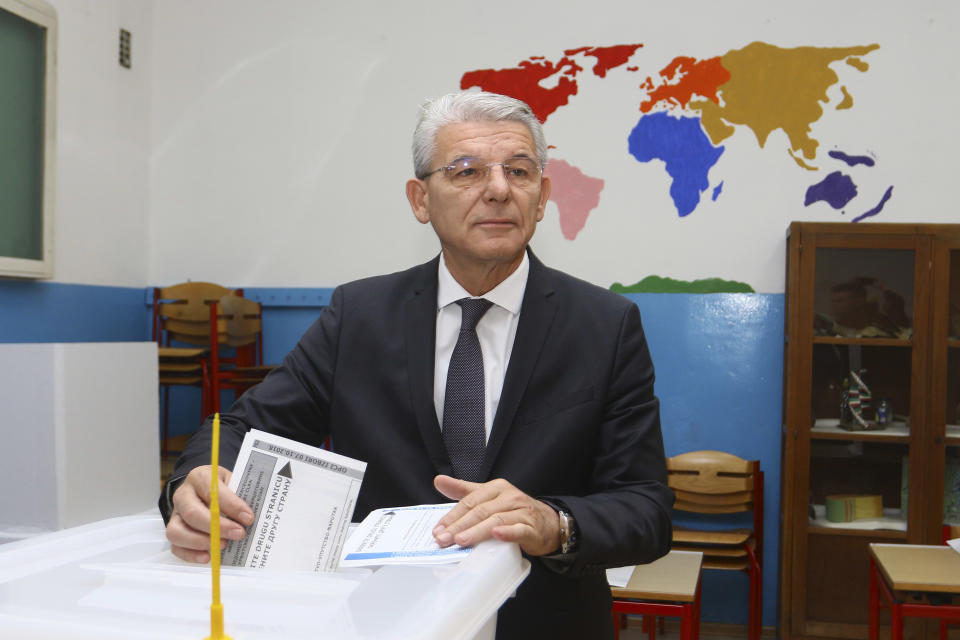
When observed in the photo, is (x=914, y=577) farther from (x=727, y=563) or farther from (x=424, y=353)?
(x=424, y=353)

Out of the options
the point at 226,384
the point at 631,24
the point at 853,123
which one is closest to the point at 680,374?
the point at 853,123

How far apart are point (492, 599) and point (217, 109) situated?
430 centimetres

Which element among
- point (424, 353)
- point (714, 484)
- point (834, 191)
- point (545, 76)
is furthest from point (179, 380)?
point (834, 191)

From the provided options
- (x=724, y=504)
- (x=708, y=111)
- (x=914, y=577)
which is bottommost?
(x=724, y=504)

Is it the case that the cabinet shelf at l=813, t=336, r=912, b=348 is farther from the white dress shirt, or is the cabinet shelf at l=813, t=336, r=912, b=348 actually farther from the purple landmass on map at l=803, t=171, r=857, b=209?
the white dress shirt

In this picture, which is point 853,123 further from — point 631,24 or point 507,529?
point 507,529

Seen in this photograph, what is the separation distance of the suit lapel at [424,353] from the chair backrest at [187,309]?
8.56ft

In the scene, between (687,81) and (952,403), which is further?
(687,81)

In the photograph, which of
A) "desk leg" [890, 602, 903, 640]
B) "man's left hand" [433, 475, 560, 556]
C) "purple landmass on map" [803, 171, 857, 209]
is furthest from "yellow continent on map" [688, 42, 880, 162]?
"man's left hand" [433, 475, 560, 556]

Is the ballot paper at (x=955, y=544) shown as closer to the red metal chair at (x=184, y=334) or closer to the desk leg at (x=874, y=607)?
the desk leg at (x=874, y=607)

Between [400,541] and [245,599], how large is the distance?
0.78ft

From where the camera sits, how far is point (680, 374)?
397 cm

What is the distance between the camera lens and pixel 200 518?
3.44 ft

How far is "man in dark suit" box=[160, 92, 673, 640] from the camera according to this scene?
139cm
